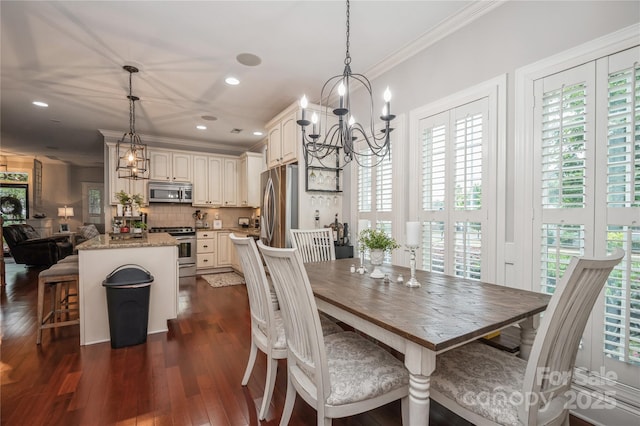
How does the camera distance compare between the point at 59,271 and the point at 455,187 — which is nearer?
the point at 455,187

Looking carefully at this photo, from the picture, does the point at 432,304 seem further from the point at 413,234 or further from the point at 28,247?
the point at 28,247

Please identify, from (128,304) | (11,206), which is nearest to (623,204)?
(128,304)

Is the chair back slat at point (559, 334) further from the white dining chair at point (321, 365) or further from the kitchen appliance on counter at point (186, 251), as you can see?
the kitchen appliance on counter at point (186, 251)

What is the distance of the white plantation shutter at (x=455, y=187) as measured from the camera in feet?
7.70

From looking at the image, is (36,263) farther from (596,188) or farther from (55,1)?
(596,188)

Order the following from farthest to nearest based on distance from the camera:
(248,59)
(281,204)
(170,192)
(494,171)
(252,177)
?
(252,177) < (170,192) < (281,204) < (248,59) < (494,171)

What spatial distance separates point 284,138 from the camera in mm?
4086

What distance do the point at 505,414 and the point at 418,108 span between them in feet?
8.25

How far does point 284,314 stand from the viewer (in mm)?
1486

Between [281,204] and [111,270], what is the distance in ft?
6.36

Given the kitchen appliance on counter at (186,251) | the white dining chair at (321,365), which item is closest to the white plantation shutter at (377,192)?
the white dining chair at (321,365)

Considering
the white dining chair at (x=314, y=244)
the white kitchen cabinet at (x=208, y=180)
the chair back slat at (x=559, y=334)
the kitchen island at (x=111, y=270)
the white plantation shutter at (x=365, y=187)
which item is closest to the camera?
the chair back slat at (x=559, y=334)

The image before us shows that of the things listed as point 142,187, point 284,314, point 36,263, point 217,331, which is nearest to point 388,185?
point 284,314

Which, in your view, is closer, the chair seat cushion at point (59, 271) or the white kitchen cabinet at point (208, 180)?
the chair seat cushion at point (59, 271)
